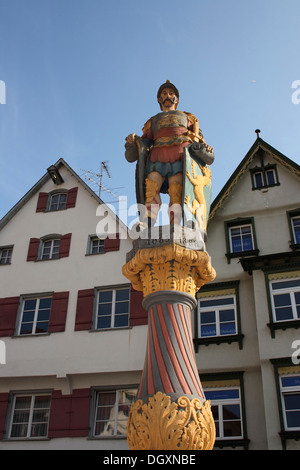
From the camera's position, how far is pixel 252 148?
53.5 ft

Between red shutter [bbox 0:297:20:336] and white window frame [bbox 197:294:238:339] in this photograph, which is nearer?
white window frame [bbox 197:294:238:339]

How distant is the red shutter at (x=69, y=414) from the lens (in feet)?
41.3

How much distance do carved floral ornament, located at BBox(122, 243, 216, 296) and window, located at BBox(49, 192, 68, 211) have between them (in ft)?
37.3

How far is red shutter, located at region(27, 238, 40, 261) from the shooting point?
15.8m

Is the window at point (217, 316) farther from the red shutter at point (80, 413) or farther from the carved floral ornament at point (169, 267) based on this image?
the carved floral ornament at point (169, 267)

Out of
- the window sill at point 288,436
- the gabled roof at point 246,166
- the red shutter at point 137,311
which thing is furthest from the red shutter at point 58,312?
the window sill at point 288,436

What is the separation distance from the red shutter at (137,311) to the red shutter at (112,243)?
5.66 feet

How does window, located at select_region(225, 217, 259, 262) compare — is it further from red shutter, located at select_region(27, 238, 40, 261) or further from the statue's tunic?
the statue's tunic

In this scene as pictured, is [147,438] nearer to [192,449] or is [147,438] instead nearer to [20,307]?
[192,449]

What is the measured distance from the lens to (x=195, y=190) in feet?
22.1

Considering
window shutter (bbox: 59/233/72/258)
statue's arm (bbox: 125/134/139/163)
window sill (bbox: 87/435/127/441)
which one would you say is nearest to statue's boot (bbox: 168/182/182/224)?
statue's arm (bbox: 125/134/139/163)

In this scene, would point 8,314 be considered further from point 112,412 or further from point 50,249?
point 112,412

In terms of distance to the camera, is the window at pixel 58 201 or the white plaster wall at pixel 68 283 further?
the window at pixel 58 201

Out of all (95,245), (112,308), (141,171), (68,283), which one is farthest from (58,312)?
(141,171)
